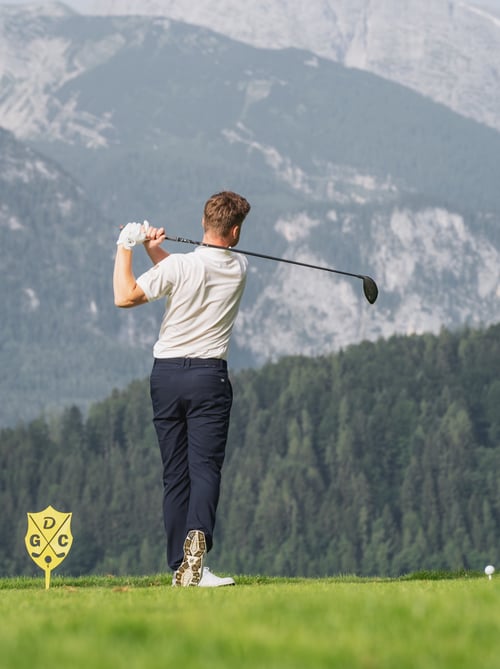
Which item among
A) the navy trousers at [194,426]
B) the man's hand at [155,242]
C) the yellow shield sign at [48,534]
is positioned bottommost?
the yellow shield sign at [48,534]

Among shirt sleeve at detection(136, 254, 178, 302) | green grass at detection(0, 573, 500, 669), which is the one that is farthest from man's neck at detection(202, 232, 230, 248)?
green grass at detection(0, 573, 500, 669)

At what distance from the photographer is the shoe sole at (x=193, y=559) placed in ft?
49.4

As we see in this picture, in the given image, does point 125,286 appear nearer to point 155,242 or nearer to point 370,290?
point 155,242

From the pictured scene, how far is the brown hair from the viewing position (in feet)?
50.1

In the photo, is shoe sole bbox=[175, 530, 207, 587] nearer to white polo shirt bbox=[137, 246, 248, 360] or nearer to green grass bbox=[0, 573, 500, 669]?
white polo shirt bbox=[137, 246, 248, 360]

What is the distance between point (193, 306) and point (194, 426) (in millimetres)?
1083

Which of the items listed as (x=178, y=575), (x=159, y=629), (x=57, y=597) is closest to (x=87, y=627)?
(x=159, y=629)

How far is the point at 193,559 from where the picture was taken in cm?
1509

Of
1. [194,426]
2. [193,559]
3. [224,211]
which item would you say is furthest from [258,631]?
[224,211]

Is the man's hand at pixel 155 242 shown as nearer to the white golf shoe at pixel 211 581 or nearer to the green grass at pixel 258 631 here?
the white golf shoe at pixel 211 581

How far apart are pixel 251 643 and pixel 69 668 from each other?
44.3 inches

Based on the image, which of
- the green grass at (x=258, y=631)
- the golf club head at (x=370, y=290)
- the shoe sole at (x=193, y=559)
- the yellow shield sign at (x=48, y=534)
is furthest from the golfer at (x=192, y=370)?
the green grass at (x=258, y=631)

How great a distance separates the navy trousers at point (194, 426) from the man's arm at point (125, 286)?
665 millimetres

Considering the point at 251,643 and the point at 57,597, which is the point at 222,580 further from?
the point at 251,643
